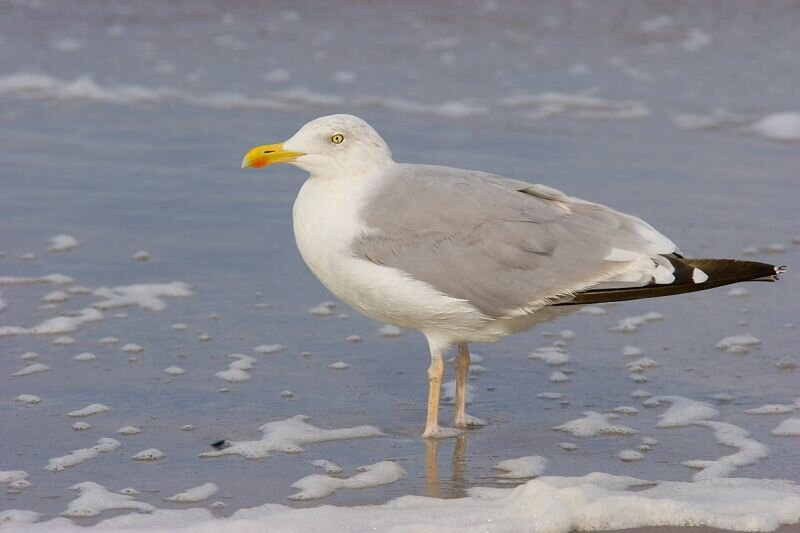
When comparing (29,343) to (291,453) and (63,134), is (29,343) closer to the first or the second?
(291,453)

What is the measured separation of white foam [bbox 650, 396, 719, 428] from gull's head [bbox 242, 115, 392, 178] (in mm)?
1588

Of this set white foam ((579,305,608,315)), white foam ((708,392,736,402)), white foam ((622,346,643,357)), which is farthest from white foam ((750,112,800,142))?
white foam ((708,392,736,402))

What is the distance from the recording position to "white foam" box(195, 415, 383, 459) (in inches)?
207

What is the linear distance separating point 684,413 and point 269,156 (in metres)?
2.05

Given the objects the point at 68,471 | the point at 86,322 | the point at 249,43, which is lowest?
the point at 68,471

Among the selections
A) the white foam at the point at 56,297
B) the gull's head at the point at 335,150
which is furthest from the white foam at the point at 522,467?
the white foam at the point at 56,297

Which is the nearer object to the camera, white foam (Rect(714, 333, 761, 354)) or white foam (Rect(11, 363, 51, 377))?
white foam (Rect(11, 363, 51, 377))

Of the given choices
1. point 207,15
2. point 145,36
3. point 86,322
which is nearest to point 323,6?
point 207,15

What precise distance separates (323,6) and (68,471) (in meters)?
12.4

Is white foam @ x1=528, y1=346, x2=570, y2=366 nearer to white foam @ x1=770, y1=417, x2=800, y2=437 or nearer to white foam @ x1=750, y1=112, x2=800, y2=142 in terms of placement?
white foam @ x1=770, y1=417, x2=800, y2=437

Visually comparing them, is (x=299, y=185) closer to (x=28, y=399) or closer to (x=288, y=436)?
(x=28, y=399)

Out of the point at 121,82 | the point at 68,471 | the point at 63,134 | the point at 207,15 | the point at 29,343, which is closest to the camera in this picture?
the point at 68,471

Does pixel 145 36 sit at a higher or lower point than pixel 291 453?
higher

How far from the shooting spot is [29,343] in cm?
643
